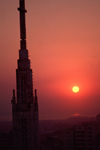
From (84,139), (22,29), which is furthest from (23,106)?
(84,139)

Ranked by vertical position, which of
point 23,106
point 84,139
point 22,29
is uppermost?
point 22,29

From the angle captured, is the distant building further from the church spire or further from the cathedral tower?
the church spire

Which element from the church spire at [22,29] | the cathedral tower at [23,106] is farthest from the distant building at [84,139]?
the church spire at [22,29]

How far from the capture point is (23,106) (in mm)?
24297

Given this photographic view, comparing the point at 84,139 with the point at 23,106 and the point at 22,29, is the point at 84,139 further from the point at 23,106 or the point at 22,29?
the point at 22,29

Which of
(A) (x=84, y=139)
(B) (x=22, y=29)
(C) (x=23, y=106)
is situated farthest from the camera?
(A) (x=84, y=139)

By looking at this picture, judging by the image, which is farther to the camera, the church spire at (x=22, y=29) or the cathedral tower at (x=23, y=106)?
the church spire at (x=22, y=29)

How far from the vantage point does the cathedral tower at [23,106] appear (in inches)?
945

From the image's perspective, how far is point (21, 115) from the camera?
24172mm

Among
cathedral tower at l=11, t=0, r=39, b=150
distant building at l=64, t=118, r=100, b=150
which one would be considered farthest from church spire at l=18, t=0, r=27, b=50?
distant building at l=64, t=118, r=100, b=150

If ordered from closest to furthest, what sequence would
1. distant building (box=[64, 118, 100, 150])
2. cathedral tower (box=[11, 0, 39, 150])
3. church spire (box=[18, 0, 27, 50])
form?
cathedral tower (box=[11, 0, 39, 150])
church spire (box=[18, 0, 27, 50])
distant building (box=[64, 118, 100, 150])

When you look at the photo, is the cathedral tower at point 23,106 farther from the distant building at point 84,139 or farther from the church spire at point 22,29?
the distant building at point 84,139

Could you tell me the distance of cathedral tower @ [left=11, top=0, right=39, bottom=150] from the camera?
24.0 metres

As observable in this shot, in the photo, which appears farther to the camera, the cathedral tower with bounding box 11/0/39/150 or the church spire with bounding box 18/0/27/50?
the church spire with bounding box 18/0/27/50
